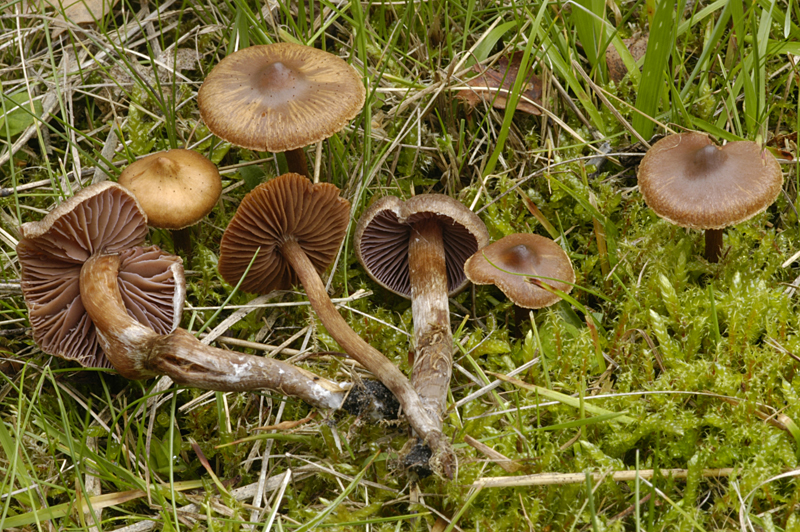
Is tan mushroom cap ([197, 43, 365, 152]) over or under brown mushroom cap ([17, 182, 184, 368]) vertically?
over

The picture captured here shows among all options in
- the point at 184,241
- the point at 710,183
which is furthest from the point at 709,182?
the point at 184,241

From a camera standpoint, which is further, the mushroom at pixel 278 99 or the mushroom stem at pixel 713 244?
the mushroom stem at pixel 713 244

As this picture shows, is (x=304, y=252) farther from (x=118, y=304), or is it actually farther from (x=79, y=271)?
(x=79, y=271)

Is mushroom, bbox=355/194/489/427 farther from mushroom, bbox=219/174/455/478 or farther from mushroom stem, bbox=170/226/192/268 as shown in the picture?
mushroom stem, bbox=170/226/192/268

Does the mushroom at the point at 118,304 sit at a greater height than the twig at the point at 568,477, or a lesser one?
greater

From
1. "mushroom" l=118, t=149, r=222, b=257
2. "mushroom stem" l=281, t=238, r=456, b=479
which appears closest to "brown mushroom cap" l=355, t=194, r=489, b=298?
"mushroom stem" l=281, t=238, r=456, b=479

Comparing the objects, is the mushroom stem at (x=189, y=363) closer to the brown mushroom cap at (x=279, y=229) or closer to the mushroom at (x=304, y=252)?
the mushroom at (x=304, y=252)

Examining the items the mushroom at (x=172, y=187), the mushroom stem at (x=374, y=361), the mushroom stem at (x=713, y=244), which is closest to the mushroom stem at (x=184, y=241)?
the mushroom at (x=172, y=187)
